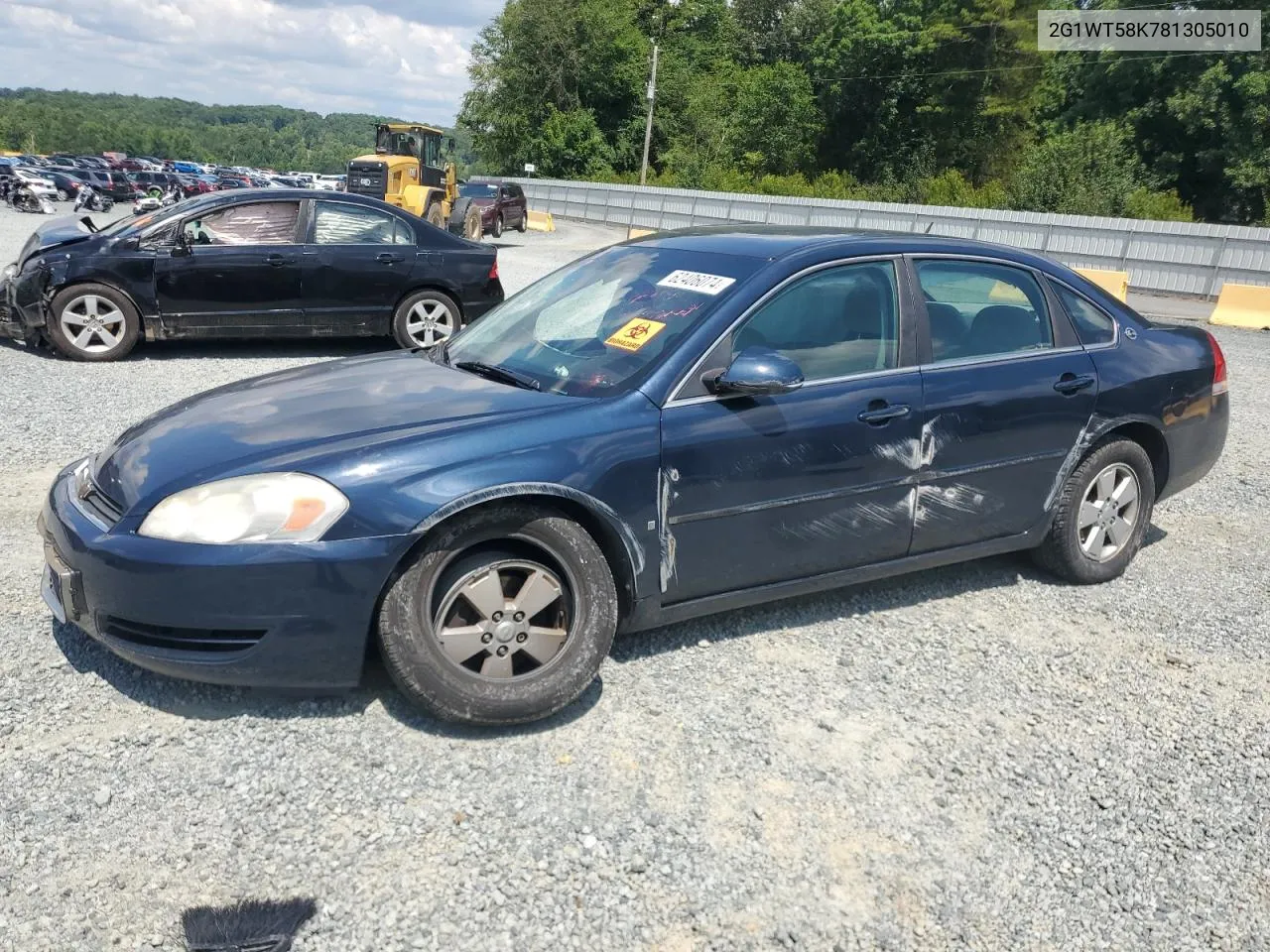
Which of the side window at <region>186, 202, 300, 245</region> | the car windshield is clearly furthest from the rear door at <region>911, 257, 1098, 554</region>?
the side window at <region>186, 202, 300, 245</region>

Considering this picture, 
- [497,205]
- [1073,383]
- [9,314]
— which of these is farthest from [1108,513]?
[497,205]

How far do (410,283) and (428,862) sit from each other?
7.65 m

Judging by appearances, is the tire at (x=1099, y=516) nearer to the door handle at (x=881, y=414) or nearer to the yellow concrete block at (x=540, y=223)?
the door handle at (x=881, y=414)

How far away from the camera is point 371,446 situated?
3119 millimetres

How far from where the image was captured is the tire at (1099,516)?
4492 mm

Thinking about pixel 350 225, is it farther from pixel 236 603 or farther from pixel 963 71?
pixel 963 71

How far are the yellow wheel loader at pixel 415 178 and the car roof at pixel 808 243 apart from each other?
1899 centimetres

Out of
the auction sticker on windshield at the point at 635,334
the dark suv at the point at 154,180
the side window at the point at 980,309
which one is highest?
the dark suv at the point at 154,180

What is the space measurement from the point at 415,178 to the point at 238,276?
1877 centimetres

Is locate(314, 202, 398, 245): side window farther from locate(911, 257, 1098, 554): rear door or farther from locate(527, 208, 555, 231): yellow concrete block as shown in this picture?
locate(527, 208, 555, 231): yellow concrete block

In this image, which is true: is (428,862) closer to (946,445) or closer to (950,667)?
(950,667)

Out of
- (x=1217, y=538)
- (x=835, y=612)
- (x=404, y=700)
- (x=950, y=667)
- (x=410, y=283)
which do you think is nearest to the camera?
(x=404, y=700)

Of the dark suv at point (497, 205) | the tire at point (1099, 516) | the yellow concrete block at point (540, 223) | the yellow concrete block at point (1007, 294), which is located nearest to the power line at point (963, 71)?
the yellow concrete block at point (540, 223)

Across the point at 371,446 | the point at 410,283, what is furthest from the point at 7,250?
the point at 371,446
